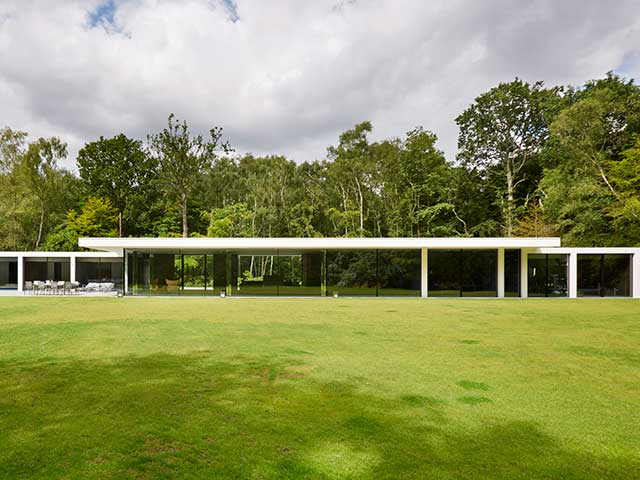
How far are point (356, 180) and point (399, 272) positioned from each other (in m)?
14.7

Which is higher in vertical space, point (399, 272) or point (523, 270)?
point (523, 270)

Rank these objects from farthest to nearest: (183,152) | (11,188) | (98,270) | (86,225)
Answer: (11,188) < (86,225) < (183,152) < (98,270)

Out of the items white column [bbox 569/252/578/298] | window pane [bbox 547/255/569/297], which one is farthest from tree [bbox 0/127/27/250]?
white column [bbox 569/252/578/298]

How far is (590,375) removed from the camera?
22.0 feet

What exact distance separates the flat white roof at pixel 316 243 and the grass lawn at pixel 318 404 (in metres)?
11.0

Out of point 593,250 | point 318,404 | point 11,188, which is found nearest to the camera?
point 318,404

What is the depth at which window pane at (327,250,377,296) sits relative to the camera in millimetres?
23594

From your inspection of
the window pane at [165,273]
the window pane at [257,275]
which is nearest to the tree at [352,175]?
the window pane at [257,275]

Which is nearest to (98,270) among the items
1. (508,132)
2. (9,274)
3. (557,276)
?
(9,274)

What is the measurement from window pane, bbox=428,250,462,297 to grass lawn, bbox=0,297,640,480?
12.5 metres

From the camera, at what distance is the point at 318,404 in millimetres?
5324

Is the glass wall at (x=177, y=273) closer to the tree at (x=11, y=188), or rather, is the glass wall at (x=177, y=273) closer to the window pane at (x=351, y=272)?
the window pane at (x=351, y=272)

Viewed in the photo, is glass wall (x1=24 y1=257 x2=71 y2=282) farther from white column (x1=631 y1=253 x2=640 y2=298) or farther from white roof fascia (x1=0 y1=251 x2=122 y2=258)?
white column (x1=631 y1=253 x2=640 y2=298)

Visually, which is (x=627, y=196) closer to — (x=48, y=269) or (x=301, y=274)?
(x=301, y=274)
